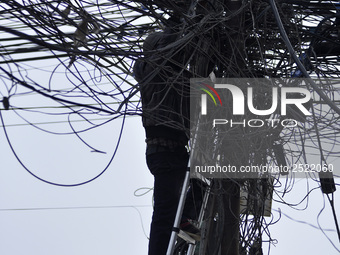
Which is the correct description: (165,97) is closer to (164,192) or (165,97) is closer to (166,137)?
(166,137)

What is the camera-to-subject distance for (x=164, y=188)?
299 centimetres

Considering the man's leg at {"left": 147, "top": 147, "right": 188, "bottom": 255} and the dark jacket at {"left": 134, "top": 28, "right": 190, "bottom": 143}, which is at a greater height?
the dark jacket at {"left": 134, "top": 28, "right": 190, "bottom": 143}

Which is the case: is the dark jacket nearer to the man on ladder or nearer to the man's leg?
the man on ladder

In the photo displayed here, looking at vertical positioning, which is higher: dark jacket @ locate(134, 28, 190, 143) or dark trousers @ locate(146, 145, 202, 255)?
dark jacket @ locate(134, 28, 190, 143)

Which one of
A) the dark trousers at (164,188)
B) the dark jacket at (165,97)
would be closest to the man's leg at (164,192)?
the dark trousers at (164,188)

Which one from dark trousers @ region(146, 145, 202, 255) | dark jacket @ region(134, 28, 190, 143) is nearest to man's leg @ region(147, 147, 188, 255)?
dark trousers @ region(146, 145, 202, 255)

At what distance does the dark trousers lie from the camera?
9.49ft

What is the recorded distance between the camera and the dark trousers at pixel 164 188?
9.49ft

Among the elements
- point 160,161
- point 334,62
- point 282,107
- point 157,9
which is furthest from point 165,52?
point 334,62

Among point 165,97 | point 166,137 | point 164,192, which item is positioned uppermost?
point 165,97

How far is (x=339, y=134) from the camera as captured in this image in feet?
12.1

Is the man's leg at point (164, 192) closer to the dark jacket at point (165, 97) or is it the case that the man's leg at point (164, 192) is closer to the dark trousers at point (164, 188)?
the dark trousers at point (164, 188)

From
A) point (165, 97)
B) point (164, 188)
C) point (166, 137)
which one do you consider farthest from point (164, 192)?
point (165, 97)

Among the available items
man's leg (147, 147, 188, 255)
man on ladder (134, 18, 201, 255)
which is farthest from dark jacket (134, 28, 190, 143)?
man's leg (147, 147, 188, 255)
